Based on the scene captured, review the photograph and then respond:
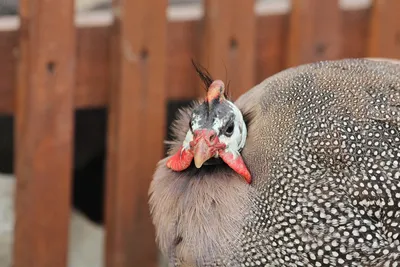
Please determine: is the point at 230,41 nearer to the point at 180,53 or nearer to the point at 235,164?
the point at 180,53

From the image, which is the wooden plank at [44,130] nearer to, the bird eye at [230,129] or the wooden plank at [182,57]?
the wooden plank at [182,57]

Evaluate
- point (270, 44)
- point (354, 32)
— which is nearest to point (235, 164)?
point (270, 44)

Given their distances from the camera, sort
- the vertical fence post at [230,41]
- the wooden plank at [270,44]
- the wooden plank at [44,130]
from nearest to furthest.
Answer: the wooden plank at [44,130] < the vertical fence post at [230,41] < the wooden plank at [270,44]

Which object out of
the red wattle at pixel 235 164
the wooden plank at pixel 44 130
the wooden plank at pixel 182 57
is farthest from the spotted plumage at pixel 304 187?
the wooden plank at pixel 182 57

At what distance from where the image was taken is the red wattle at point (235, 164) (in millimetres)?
1353

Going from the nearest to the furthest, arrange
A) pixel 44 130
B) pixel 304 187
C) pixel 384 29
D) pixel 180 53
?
1. pixel 304 187
2. pixel 44 130
3. pixel 180 53
4. pixel 384 29

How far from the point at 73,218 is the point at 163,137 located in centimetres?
31

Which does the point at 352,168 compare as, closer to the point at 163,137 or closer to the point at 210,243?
the point at 210,243

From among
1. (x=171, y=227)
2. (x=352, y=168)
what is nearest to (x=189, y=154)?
(x=171, y=227)

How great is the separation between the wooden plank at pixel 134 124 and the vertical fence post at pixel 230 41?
0.11 m

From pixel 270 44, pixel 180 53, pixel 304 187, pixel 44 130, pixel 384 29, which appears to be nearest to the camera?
pixel 304 187

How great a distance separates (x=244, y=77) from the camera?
6.58ft

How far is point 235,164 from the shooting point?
1.35m

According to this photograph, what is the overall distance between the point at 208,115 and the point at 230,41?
657 mm
